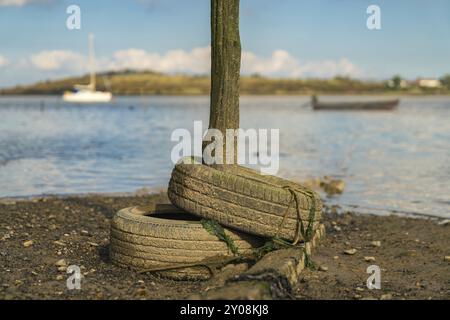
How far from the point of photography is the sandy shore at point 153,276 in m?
7.66

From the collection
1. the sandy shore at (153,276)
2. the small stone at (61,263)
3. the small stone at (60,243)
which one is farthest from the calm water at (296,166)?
the small stone at (61,263)

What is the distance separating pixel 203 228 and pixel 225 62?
8.27 ft

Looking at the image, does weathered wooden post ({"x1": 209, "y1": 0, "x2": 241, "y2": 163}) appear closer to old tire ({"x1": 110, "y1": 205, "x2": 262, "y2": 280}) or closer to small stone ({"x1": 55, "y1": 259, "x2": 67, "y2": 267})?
old tire ({"x1": 110, "y1": 205, "x2": 262, "y2": 280})

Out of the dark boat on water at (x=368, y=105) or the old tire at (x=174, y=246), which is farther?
the dark boat on water at (x=368, y=105)

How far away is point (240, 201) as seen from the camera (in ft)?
27.4

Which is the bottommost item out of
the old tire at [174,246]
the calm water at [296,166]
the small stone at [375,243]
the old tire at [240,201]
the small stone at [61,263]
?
the calm water at [296,166]

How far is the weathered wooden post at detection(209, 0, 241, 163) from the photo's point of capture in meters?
9.12

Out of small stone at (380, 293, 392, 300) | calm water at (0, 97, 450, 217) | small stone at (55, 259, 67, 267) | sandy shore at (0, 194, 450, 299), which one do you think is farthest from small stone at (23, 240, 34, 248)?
calm water at (0, 97, 450, 217)

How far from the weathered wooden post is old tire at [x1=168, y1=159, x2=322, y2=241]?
0.86 metres

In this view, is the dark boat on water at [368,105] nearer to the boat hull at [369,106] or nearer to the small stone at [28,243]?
the boat hull at [369,106]

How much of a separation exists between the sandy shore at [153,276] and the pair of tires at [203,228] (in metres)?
0.29

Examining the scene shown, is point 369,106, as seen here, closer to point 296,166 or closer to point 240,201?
point 296,166

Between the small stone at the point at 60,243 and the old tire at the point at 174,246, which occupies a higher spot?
the old tire at the point at 174,246
